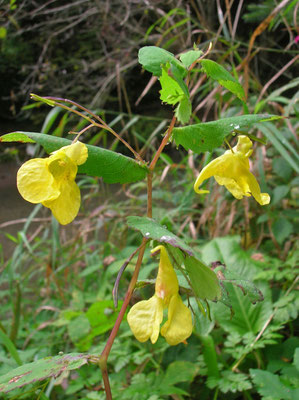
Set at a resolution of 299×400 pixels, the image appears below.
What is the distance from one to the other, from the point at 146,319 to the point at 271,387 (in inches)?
13.1

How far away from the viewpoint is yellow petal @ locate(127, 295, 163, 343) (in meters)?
0.45

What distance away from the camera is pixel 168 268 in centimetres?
48

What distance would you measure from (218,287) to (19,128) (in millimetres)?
5737

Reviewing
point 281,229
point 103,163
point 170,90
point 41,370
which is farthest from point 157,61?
point 281,229

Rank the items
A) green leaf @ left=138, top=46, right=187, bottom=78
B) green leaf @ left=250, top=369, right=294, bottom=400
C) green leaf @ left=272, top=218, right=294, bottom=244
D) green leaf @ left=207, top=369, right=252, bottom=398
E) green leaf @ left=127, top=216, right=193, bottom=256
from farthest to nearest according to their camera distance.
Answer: green leaf @ left=272, top=218, right=294, bottom=244, green leaf @ left=207, top=369, right=252, bottom=398, green leaf @ left=250, top=369, right=294, bottom=400, green leaf @ left=138, top=46, right=187, bottom=78, green leaf @ left=127, top=216, right=193, bottom=256

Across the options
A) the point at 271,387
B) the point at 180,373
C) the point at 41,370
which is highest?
A: the point at 41,370

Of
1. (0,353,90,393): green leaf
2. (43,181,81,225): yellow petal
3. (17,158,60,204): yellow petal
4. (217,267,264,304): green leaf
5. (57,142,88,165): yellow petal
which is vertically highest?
(57,142,88,165): yellow petal

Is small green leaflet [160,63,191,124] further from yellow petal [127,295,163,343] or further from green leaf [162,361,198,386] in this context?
green leaf [162,361,198,386]

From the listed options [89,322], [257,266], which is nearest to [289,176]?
[257,266]

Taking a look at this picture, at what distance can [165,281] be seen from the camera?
1.55ft

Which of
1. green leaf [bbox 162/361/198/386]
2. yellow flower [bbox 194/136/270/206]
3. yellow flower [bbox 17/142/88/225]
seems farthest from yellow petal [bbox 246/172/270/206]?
green leaf [bbox 162/361/198/386]

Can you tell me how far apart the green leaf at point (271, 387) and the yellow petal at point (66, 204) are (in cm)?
44

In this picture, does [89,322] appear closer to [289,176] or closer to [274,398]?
[274,398]

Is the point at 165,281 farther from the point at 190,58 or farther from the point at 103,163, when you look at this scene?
the point at 190,58
